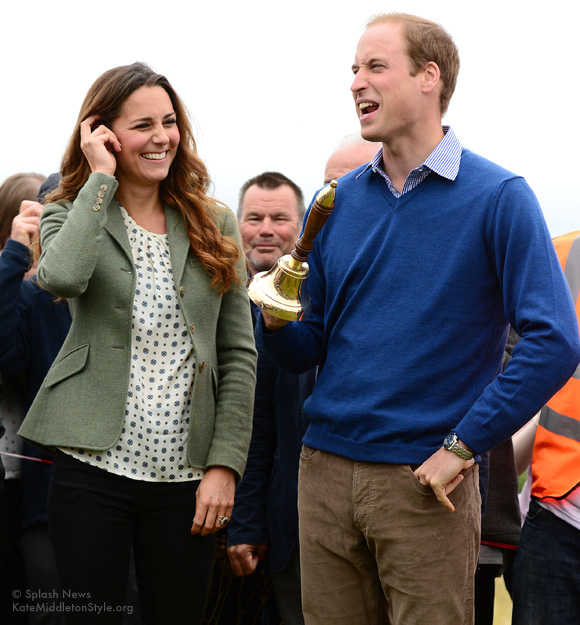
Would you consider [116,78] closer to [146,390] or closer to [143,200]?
[143,200]

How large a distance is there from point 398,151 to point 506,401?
0.77 m

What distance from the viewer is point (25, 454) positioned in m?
3.24

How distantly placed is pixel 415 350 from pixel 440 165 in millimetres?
500

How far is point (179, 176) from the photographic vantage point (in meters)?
2.79

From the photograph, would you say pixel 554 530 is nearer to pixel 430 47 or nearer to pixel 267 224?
pixel 430 47

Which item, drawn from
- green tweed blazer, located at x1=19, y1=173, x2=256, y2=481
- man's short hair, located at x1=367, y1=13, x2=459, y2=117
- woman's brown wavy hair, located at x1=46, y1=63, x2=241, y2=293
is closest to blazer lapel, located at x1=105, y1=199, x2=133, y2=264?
green tweed blazer, located at x1=19, y1=173, x2=256, y2=481

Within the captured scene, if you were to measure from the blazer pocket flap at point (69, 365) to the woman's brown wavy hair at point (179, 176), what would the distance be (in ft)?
1.49

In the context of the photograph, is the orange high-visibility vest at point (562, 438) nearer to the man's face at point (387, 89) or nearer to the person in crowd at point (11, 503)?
the man's face at point (387, 89)

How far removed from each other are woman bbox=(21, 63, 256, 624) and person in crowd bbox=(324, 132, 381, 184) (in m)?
0.96

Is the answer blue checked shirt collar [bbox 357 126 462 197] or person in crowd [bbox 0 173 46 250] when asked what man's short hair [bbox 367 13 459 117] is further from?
person in crowd [bbox 0 173 46 250]

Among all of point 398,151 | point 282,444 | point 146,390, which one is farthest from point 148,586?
point 398,151

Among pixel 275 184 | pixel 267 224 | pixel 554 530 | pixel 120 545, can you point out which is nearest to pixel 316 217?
pixel 120 545

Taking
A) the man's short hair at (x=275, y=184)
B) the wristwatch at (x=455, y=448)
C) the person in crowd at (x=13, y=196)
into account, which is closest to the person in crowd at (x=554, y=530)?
the wristwatch at (x=455, y=448)

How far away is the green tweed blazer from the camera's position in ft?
7.83
